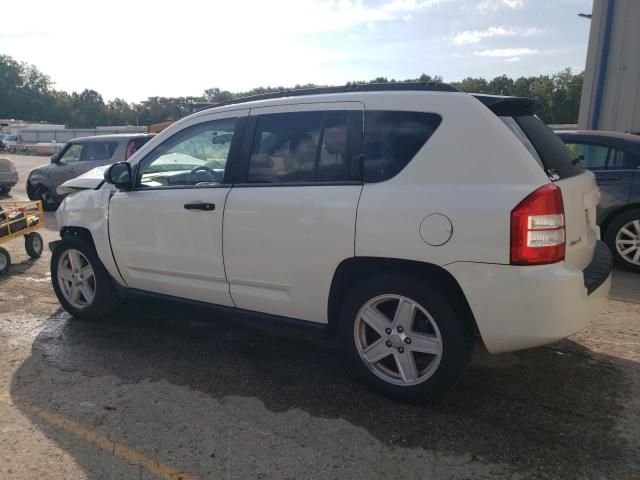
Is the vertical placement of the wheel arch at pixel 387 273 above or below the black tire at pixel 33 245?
above

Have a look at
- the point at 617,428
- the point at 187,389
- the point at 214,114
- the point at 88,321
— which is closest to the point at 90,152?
the point at 88,321

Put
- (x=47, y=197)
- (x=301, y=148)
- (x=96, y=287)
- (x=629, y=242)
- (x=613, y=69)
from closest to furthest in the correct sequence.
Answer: (x=301, y=148) < (x=96, y=287) < (x=629, y=242) < (x=613, y=69) < (x=47, y=197)

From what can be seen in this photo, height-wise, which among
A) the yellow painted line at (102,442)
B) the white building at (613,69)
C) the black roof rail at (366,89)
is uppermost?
the white building at (613,69)

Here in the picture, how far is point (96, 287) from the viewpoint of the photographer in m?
4.59

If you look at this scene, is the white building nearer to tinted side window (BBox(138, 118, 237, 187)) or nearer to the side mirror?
tinted side window (BBox(138, 118, 237, 187))

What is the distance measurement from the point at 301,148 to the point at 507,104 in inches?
51.3

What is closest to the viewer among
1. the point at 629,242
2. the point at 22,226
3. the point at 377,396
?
the point at 377,396

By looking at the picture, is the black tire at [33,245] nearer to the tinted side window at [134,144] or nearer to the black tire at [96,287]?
the black tire at [96,287]

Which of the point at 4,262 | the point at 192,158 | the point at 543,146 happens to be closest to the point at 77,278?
the point at 192,158

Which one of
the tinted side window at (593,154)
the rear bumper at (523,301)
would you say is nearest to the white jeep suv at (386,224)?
the rear bumper at (523,301)

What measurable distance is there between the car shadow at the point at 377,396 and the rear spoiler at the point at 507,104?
1753 millimetres

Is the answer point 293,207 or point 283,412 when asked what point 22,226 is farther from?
point 283,412

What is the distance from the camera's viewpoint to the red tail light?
2.67m

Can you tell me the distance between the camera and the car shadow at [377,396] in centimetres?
275
